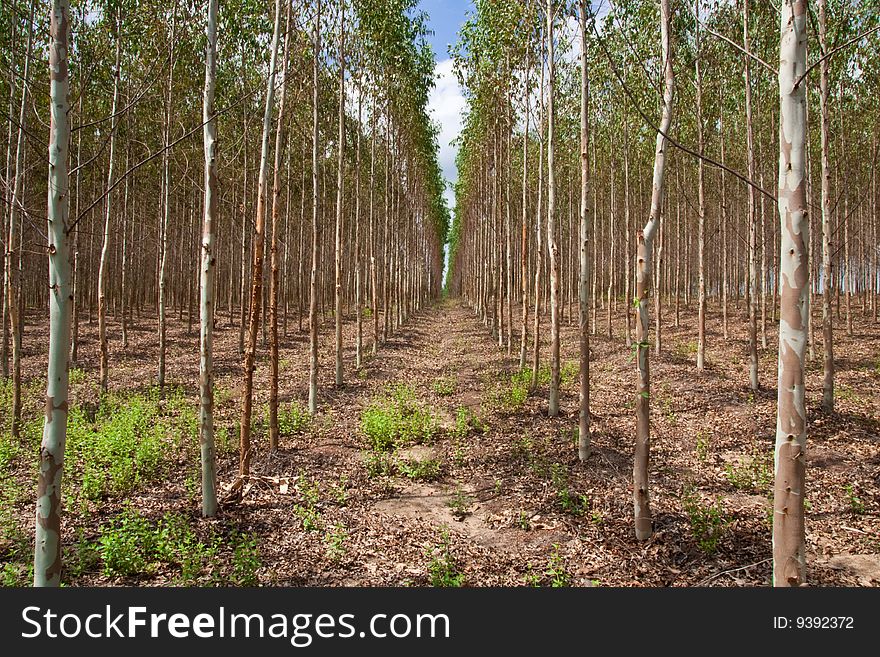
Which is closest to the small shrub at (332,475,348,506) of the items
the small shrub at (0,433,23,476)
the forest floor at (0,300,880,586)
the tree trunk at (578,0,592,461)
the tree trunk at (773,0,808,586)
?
the forest floor at (0,300,880,586)

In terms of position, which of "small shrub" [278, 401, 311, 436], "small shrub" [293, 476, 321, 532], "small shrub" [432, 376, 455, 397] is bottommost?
"small shrub" [293, 476, 321, 532]

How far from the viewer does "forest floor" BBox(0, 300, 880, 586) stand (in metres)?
5.00

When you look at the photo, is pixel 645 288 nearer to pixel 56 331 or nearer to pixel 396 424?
pixel 56 331

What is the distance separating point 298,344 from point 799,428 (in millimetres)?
18432

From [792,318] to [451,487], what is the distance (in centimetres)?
511

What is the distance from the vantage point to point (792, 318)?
3094 mm

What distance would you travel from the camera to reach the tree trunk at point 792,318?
311cm

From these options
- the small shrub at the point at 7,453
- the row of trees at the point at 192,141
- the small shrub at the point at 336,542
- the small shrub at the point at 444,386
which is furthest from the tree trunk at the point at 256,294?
the small shrub at the point at 444,386

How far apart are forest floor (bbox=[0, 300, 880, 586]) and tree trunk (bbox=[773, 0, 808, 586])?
4.80 ft

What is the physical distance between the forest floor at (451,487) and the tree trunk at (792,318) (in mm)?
1464

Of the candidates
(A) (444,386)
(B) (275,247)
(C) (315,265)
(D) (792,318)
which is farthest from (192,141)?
(D) (792,318)

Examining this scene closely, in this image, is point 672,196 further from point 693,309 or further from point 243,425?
point 243,425

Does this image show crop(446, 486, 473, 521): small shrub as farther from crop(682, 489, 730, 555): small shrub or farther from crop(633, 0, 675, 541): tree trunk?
crop(682, 489, 730, 555): small shrub

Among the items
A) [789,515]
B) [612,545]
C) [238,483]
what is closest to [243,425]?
[238,483]
